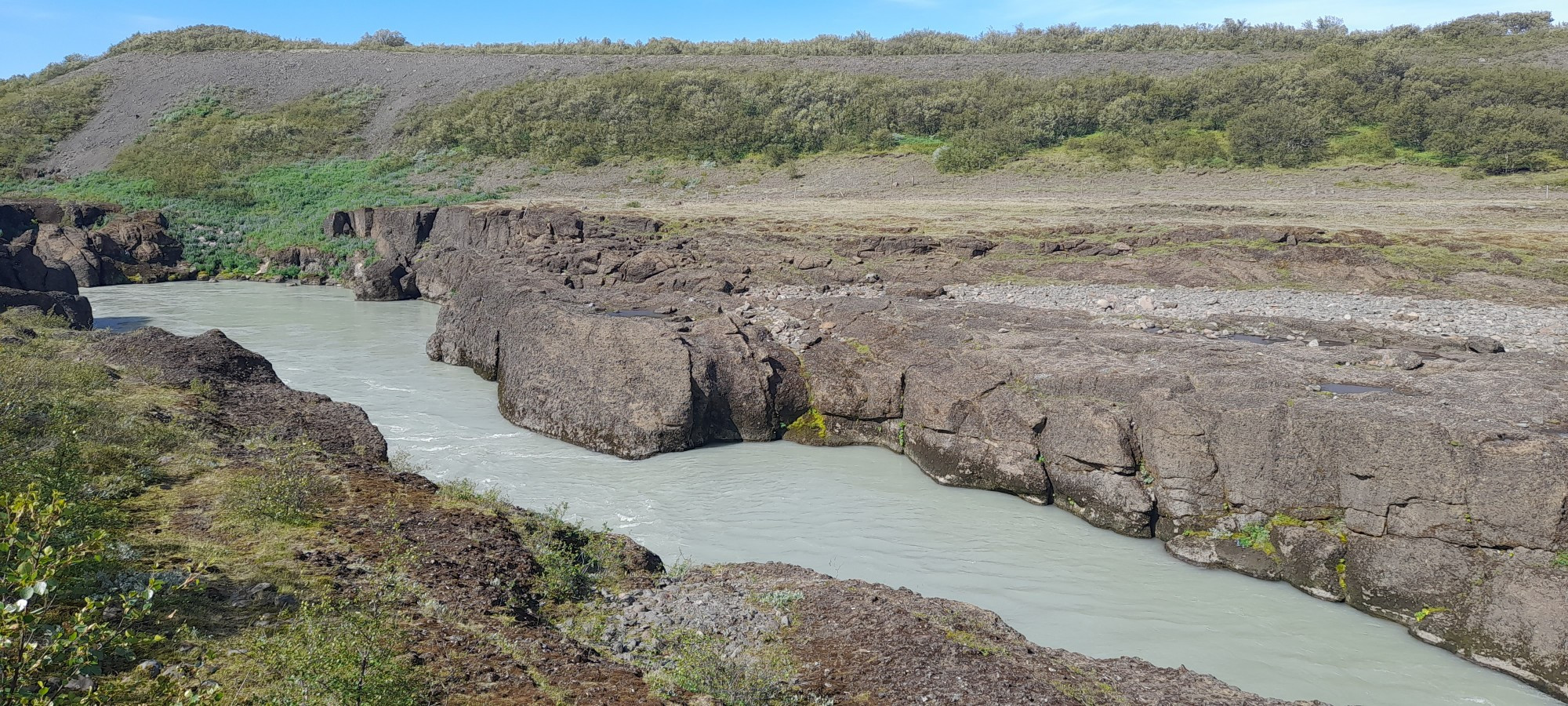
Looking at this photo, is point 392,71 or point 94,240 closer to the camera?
point 94,240

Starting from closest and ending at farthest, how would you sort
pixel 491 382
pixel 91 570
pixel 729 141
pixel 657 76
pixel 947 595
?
pixel 91 570 → pixel 947 595 → pixel 491 382 → pixel 729 141 → pixel 657 76

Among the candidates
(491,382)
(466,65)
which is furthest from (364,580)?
(466,65)

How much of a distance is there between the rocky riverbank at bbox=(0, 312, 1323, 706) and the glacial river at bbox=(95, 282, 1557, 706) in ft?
5.59

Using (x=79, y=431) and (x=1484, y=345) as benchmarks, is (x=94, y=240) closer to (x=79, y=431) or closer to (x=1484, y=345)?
(x=79, y=431)

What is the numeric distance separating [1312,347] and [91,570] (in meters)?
14.2

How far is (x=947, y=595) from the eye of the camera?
8.96 metres

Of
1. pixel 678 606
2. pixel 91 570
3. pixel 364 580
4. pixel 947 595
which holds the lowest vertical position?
pixel 947 595

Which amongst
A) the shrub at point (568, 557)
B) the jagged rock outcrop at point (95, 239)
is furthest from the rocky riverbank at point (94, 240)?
the shrub at point (568, 557)

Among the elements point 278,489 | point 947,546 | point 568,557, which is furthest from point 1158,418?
point 278,489

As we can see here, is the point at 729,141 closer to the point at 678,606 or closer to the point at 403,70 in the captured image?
the point at 403,70

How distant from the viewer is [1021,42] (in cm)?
8944

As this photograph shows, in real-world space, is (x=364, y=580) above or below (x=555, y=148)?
below

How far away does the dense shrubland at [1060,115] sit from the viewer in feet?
152

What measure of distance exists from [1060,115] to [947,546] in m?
51.5
